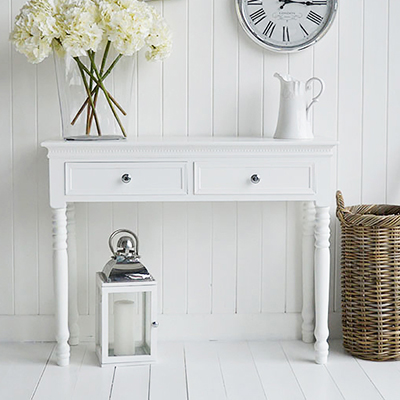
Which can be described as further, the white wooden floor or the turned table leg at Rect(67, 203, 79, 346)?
the turned table leg at Rect(67, 203, 79, 346)

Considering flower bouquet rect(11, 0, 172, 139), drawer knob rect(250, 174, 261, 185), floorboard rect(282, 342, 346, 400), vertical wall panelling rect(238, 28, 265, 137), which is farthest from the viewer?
vertical wall panelling rect(238, 28, 265, 137)

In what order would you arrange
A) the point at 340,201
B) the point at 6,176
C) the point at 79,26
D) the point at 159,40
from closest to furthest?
1. the point at 79,26
2. the point at 159,40
3. the point at 340,201
4. the point at 6,176

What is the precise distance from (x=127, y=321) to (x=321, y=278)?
30.5 inches

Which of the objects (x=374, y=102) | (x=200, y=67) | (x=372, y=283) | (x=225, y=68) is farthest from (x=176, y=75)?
(x=372, y=283)

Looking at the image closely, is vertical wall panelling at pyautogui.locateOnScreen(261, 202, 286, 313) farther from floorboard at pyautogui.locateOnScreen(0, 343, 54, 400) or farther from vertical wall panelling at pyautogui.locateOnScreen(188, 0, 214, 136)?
floorboard at pyautogui.locateOnScreen(0, 343, 54, 400)

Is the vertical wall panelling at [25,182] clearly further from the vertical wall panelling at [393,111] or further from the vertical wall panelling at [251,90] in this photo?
the vertical wall panelling at [393,111]

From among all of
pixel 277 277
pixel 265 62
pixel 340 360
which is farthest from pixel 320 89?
pixel 340 360

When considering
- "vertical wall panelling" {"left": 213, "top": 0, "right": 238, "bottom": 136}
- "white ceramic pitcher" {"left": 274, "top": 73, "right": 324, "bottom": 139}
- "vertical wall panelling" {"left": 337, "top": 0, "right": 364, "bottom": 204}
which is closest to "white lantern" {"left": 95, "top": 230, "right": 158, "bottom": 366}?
"vertical wall panelling" {"left": 213, "top": 0, "right": 238, "bottom": 136}

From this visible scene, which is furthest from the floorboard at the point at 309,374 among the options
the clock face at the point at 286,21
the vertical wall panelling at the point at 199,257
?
the clock face at the point at 286,21

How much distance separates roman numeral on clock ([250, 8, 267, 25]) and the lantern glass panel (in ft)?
3.97

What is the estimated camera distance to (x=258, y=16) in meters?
3.16

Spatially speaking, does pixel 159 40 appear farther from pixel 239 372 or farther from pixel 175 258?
pixel 239 372

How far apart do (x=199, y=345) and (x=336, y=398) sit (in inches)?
30.3

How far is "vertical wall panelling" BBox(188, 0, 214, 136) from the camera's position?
3.18m
